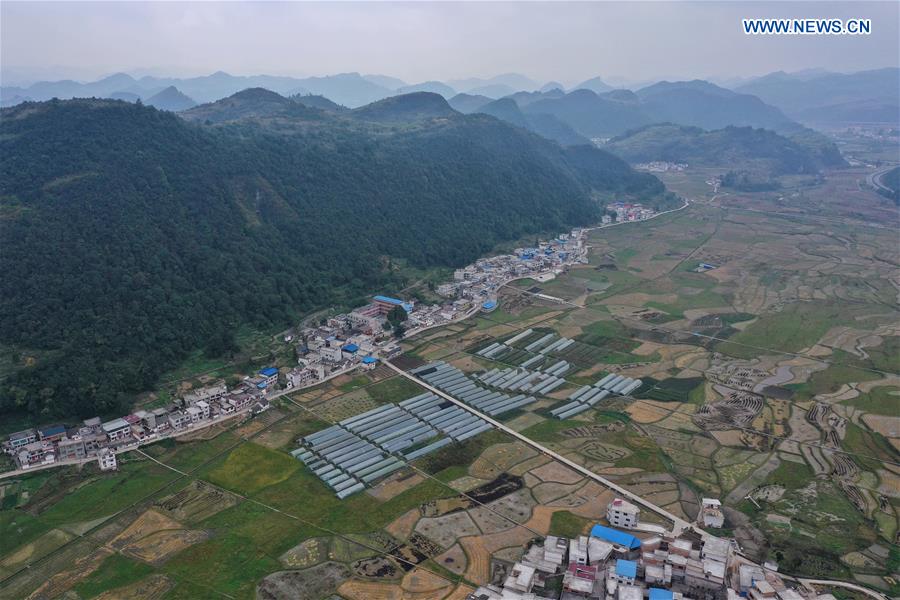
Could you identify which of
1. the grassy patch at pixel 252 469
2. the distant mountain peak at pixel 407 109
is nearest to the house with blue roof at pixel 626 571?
the grassy patch at pixel 252 469

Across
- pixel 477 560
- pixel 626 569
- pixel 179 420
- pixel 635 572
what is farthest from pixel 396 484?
pixel 179 420

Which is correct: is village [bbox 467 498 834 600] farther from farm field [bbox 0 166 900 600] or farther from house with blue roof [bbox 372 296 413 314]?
house with blue roof [bbox 372 296 413 314]

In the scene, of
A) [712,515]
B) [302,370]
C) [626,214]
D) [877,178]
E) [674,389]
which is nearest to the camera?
[712,515]

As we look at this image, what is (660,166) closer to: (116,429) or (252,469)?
(252,469)

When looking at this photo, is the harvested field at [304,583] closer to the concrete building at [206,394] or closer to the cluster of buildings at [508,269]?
the concrete building at [206,394]

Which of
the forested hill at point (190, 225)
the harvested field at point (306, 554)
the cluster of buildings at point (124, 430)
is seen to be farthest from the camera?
the forested hill at point (190, 225)

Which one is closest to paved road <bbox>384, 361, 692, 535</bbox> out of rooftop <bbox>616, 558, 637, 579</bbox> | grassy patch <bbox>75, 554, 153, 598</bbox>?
rooftop <bbox>616, 558, 637, 579</bbox>
